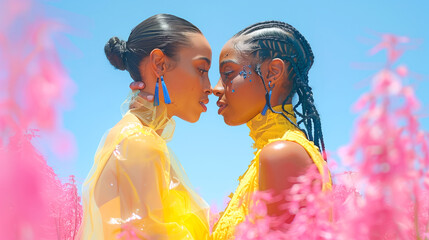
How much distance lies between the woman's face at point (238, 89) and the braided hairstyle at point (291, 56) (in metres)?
0.06

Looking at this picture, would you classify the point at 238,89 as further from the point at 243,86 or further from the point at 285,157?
the point at 285,157

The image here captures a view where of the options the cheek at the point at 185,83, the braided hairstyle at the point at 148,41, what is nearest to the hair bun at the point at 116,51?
the braided hairstyle at the point at 148,41

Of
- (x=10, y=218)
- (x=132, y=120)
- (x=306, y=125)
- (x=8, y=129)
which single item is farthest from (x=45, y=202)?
(x=306, y=125)

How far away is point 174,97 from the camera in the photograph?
110 inches

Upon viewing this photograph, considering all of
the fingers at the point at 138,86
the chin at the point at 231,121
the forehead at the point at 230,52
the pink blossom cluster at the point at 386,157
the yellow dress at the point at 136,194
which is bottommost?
the pink blossom cluster at the point at 386,157

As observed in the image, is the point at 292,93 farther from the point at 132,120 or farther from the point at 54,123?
the point at 54,123

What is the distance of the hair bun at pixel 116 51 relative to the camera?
9.75 ft

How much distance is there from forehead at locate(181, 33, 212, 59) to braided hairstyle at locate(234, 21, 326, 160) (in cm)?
23

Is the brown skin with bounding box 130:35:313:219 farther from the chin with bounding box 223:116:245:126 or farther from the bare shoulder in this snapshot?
the bare shoulder

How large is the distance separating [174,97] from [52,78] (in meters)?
2.02

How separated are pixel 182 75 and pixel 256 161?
2.60ft

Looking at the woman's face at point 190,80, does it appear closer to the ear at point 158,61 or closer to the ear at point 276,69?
the ear at point 158,61

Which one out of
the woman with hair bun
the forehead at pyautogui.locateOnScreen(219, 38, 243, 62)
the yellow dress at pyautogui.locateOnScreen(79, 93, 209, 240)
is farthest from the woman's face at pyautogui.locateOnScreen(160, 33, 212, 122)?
the yellow dress at pyautogui.locateOnScreen(79, 93, 209, 240)

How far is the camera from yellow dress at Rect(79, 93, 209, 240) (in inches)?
85.6
